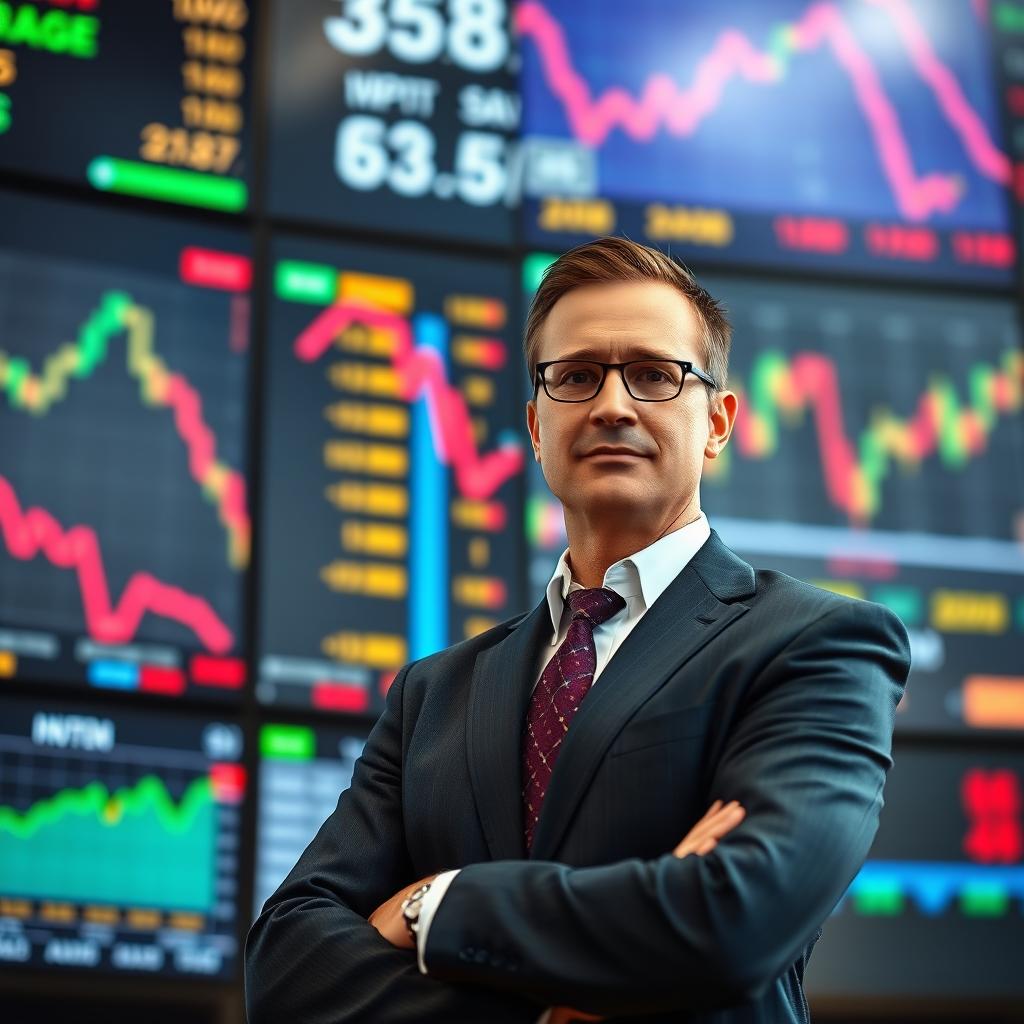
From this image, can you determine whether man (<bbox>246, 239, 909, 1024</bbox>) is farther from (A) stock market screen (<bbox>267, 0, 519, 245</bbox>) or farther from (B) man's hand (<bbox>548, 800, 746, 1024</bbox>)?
(A) stock market screen (<bbox>267, 0, 519, 245</bbox>)

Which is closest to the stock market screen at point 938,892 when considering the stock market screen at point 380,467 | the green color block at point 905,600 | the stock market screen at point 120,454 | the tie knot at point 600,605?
the green color block at point 905,600

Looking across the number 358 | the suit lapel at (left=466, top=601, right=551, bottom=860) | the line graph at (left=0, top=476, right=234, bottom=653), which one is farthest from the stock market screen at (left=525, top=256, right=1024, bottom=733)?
the suit lapel at (left=466, top=601, right=551, bottom=860)

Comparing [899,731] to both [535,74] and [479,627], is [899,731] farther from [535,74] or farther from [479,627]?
[535,74]

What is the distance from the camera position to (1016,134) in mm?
4488

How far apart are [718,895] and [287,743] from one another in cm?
236

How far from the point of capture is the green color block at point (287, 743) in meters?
3.52

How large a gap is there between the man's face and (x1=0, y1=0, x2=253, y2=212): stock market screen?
7.72 feet

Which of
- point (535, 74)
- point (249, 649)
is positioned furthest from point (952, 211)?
point (249, 649)

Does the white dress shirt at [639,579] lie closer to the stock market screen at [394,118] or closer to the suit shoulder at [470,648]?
the suit shoulder at [470,648]

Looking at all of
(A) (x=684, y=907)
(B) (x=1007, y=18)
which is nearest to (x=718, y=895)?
(A) (x=684, y=907)

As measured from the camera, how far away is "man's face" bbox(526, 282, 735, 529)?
4.98 feet

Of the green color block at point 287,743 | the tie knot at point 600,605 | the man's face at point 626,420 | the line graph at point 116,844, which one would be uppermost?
the man's face at point 626,420

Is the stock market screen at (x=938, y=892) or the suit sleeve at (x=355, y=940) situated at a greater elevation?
the suit sleeve at (x=355, y=940)

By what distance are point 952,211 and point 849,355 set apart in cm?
51
